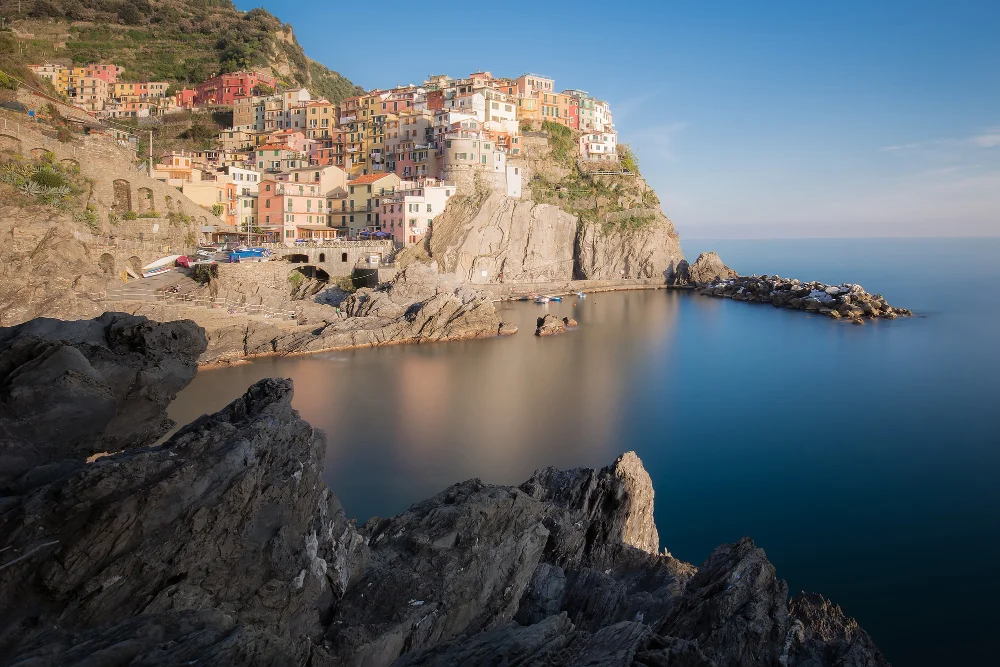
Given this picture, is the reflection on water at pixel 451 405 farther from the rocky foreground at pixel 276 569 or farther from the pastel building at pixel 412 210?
the pastel building at pixel 412 210

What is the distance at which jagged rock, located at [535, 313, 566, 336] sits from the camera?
33594 millimetres

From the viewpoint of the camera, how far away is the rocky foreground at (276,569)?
178 inches

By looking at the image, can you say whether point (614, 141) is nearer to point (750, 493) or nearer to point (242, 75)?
point (242, 75)

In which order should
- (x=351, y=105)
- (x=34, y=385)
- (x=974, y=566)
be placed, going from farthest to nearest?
(x=351, y=105), (x=974, y=566), (x=34, y=385)

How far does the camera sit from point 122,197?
30.3 metres

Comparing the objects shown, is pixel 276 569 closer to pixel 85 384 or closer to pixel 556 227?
pixel 85 384

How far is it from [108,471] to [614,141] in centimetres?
5808

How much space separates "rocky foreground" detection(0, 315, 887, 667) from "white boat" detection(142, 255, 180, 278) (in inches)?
884

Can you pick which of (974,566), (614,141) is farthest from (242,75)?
(974,566)

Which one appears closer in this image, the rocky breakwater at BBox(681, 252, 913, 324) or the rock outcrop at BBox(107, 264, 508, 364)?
the rock outcrop at BBox(107, 264, 508, 364)

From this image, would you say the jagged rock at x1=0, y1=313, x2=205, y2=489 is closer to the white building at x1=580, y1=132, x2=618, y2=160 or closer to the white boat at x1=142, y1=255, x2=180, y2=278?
the white boat at x1=142, y1=255, x2=180, y2=278

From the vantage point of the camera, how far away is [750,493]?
612 inches

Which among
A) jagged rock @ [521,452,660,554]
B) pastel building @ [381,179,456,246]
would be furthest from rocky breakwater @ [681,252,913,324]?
jagged rock @ [521,452,660,554]

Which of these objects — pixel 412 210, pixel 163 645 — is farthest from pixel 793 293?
pixel 163 645
